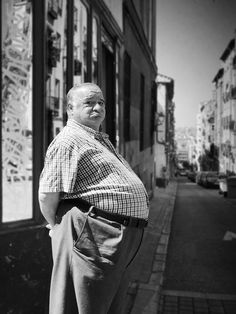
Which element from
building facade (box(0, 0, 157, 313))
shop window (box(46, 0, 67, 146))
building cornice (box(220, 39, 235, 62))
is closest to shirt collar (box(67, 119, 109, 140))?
building facade (box(0, 0, 157, 313))

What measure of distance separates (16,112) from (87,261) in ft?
7.51

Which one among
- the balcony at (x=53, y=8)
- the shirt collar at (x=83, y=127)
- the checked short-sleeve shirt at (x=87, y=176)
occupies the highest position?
the balcony at (x=53, y=8)

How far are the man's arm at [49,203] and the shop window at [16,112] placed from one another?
68.4 inches

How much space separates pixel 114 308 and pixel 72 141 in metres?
0.90

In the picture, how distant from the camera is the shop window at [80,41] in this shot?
576 centimetres

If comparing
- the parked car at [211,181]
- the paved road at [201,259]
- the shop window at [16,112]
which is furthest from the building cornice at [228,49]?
the shop window at [16,112]

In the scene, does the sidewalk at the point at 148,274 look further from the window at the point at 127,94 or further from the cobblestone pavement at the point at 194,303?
the window at the point at 127,94

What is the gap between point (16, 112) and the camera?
13.1 ft

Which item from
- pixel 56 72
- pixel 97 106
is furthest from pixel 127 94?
pixel 97 106

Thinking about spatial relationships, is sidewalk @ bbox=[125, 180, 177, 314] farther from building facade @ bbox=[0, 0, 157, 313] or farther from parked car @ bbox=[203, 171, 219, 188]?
parked car @ bbox=[203, 171, 219, 188]

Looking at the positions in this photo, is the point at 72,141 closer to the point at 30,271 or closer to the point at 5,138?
the point at 5,138

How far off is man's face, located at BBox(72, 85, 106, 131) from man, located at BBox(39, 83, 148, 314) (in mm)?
125

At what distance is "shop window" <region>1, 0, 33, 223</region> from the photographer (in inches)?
150

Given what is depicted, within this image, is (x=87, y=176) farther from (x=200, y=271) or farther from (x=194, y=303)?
(x=200, y=271)
